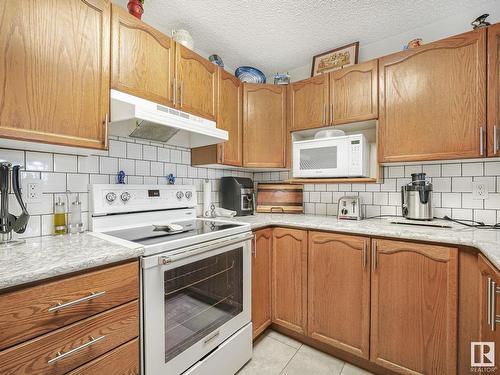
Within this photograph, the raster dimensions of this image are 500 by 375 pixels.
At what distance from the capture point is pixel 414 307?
1.30 m

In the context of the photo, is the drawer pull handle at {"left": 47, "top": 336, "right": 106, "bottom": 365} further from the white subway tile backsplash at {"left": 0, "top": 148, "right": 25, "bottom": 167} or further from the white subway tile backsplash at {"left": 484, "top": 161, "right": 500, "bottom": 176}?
the white subway tile backsplash at {"left": 484, "top": 161, "right": 500, "bottom": 176}

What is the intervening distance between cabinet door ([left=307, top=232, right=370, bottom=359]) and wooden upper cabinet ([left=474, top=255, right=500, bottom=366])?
19.8 inches

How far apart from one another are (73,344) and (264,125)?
74.4 inches

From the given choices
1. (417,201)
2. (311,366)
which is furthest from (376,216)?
(311,366)

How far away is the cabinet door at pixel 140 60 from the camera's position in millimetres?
1258

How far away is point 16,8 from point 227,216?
1648 mm

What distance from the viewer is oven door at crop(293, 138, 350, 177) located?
182 cm

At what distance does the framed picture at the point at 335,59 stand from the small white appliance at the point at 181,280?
162 cm

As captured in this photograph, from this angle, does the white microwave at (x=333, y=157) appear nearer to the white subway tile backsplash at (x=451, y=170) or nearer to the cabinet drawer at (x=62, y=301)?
the white subway tile backsplash at (x=451, y=170)

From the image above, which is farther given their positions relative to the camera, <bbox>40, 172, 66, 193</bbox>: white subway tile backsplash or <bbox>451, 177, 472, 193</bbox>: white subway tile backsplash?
<bbox>451, 177, 472, 193</bbox>: white subway tile backsplash

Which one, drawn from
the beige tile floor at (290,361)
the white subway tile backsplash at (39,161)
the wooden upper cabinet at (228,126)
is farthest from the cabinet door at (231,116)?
the beige tile floor at (290,361)

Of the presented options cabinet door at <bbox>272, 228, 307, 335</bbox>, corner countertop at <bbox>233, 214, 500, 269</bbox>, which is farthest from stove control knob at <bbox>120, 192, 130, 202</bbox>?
cabinet door at <bbox>272, 228, 307, 335</bbox>

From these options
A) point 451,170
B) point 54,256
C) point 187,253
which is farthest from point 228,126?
point 451,170

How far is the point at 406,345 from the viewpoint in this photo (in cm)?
133
